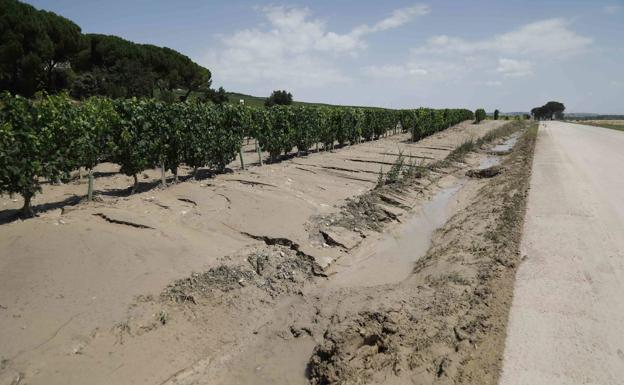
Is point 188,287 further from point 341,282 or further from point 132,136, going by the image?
point 132,136

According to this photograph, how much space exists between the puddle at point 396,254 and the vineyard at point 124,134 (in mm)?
6722

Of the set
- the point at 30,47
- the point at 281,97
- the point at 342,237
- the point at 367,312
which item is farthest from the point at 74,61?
the point at 367,312

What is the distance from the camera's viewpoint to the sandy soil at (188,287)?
4.67 metres

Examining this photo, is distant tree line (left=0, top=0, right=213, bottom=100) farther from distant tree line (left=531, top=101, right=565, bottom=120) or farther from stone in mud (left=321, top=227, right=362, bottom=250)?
distant tree line (left=531, top=101, right=565, bottom=120)

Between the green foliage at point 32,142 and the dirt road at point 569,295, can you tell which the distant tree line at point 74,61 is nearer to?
the green foliage at point 32,142

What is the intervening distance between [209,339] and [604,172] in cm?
1535

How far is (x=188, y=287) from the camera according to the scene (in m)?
6.10

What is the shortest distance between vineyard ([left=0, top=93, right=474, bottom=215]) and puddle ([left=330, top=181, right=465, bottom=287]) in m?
6.72

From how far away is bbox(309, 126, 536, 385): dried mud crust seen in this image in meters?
4.29

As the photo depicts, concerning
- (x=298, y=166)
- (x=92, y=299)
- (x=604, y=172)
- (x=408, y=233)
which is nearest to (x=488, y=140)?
(x=604, y=172)

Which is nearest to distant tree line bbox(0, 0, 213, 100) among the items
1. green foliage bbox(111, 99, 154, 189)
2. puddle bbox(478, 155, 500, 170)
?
green foliage bbox(111, 99, 154, 189)

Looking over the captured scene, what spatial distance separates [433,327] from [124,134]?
940 centimetres

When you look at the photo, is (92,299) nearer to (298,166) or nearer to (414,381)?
(414,381)

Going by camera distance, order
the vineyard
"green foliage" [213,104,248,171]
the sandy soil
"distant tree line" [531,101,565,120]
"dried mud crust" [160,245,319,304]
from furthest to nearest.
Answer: "distant tree line" [531,101,565,120]
"green foliage" [213,104,248,171]
the vineyard
"dried mud crust" [160,245,319,304]
the sandy soil
